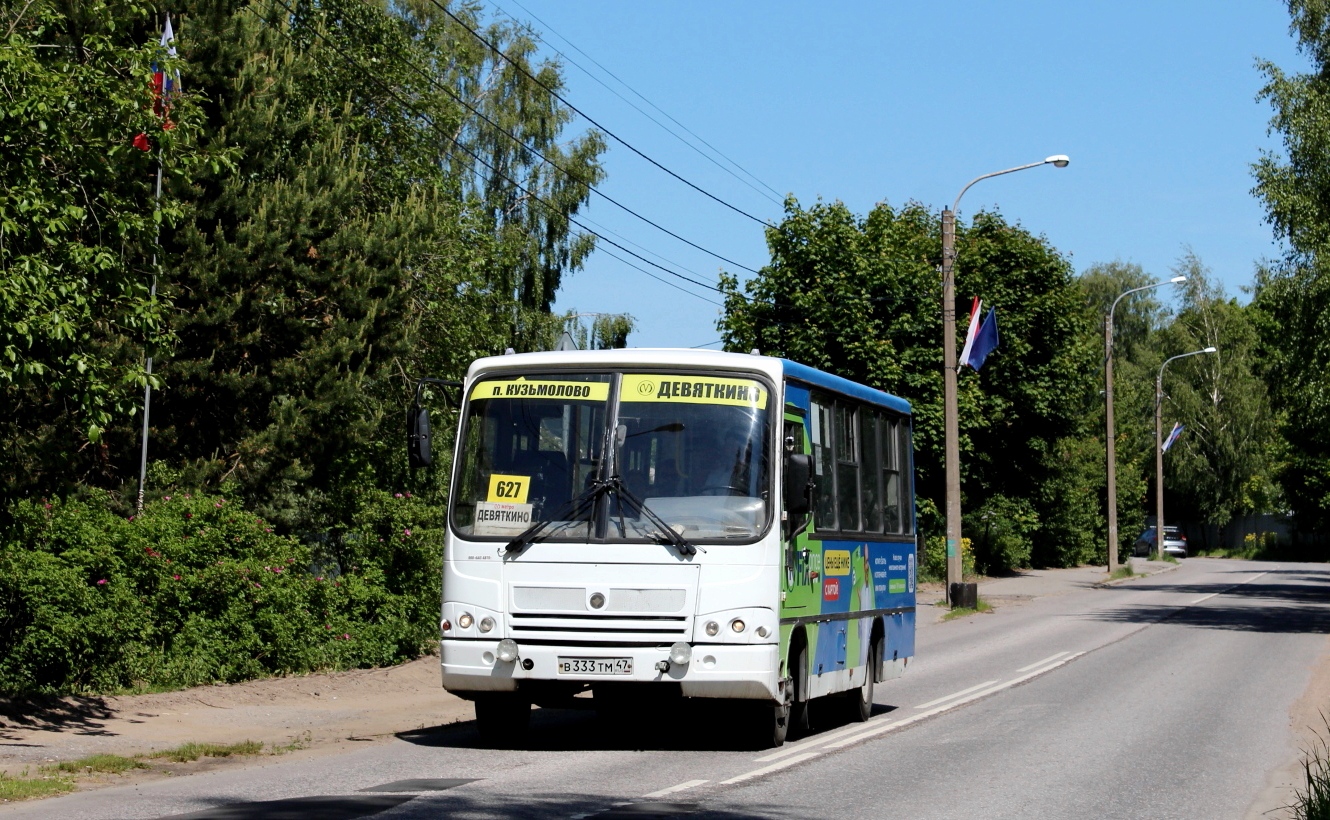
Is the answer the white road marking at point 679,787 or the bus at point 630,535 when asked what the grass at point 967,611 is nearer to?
the bus at point 630,535

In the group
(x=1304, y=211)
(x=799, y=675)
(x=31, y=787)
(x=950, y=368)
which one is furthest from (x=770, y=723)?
(x=1304, y=211)

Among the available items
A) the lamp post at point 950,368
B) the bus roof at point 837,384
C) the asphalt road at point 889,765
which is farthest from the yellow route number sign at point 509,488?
the lamp post at point 950,368

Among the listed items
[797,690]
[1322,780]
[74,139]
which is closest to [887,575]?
[797,690]

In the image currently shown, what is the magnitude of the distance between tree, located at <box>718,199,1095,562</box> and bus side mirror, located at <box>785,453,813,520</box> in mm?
27801

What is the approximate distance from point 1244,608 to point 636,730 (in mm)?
27073

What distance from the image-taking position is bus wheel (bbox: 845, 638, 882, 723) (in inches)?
590

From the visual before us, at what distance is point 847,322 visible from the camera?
39.9 m

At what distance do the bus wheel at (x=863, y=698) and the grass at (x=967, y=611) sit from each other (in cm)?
1682

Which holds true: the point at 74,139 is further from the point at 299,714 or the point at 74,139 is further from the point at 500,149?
the point at 500,149

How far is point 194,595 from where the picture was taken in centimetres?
1590

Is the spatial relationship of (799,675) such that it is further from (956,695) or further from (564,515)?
(956,695)

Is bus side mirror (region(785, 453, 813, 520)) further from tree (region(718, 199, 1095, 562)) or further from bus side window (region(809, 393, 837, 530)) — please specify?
tree (region(718, 199, 1095, 562))

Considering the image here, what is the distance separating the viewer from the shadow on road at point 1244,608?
3153 cm

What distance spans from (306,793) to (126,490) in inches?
540
